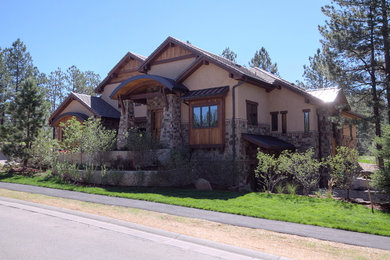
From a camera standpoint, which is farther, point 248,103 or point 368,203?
point 248,103

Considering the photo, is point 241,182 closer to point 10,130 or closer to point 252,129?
point 252,129

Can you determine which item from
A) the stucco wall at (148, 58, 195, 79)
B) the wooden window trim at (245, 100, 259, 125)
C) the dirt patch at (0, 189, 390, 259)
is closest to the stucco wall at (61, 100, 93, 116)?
the stucco wall at (148, 58, 195, 79)

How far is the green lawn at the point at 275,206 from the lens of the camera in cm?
839

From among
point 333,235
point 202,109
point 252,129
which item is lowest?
point 333,235

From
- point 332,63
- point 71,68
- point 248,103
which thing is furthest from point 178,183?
point 71,68

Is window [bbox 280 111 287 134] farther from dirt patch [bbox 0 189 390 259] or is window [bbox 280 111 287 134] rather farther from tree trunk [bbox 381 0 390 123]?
dirt patch [bbox 0 189 390 259]

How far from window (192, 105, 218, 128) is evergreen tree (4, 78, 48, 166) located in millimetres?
10898

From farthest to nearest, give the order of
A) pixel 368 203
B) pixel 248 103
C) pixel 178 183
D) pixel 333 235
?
pixel 248 103 → pixel 178 183 → pixel 368 203 → pixel 333 235

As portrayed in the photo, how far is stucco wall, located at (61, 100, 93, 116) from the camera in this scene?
77.8ft

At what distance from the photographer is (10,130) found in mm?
20531

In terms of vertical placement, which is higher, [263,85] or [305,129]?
[263,85]

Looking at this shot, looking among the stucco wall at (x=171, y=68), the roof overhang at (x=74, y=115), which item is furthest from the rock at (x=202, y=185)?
the roof overhang at (x=74, y=115)

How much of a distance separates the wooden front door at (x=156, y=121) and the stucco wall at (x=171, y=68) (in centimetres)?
235

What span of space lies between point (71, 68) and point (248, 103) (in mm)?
39541
